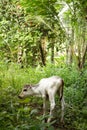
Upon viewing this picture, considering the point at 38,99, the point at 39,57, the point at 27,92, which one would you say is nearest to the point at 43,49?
the point at 39,57

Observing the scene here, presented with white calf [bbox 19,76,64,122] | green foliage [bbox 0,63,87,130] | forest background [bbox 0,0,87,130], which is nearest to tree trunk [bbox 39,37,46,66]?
forest background [bbox 0,0,87,130]

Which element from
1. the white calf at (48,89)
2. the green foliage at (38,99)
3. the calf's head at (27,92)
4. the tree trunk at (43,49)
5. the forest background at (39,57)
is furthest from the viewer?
the tree trunk at (43,49)

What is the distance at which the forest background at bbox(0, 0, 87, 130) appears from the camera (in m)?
4.40

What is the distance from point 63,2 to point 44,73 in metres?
2.34

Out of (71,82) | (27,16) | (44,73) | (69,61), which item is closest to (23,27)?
(27,16)

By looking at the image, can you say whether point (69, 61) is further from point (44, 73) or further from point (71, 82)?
point (71, 82)

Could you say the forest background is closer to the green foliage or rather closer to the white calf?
the green foliage

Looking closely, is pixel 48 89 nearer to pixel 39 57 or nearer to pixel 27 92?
pixel 27 92

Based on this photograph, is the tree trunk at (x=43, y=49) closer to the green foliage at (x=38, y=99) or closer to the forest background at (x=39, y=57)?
the forest background at (x=39, y=57)

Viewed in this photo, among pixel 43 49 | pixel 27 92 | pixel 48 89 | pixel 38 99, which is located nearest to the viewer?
pixel 48 89

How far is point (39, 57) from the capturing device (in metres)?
12.4

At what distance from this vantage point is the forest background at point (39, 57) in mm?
4403

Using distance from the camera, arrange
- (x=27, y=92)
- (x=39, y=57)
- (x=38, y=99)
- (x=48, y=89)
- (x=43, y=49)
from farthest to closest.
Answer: (x=39, y=57), (x=43, y=49), (x=38, y=99), (x=27, y=92), (x=48, y=89)

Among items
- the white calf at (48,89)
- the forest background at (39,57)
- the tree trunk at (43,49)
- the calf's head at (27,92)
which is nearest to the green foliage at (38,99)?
the forest background at (39,57)
